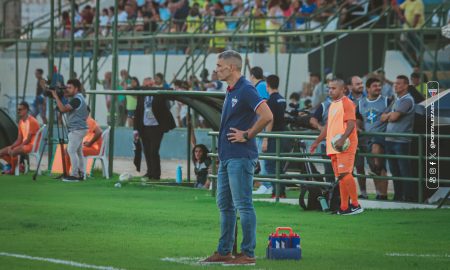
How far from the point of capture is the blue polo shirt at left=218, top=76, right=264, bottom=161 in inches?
492

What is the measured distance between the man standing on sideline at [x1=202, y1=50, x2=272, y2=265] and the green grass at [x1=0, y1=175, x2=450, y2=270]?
0.35 meters

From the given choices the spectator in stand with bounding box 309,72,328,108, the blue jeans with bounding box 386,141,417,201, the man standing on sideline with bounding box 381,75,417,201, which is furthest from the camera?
the spectator in stand with bounding box 309,72,328,108

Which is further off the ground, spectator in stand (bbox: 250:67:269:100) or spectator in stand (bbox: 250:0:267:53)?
spectator in stand (bbox: 250:0:267:53)

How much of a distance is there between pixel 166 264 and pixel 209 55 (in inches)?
856

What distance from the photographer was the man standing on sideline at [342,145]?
18.1m

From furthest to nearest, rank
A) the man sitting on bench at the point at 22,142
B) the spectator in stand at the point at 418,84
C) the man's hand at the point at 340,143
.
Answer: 1. the man sitting on bench at the point at 22,142
2. the spectator in stand at the point at 418,84
3. the man's hand at the point at 340,143

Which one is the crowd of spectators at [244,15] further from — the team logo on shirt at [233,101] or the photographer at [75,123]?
the team logo on shirt at [233,101]

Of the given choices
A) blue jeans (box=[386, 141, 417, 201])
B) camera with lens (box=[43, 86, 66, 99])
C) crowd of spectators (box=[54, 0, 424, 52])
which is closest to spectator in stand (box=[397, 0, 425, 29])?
crowd of spectators (box=[54, 0, 424, 52])

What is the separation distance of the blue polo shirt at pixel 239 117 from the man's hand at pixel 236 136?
6 cm

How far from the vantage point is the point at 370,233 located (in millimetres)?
15875

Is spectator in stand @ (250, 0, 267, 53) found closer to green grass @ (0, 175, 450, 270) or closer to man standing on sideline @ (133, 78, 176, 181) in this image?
man standing on sideline @ (133, 78, 176, 181)

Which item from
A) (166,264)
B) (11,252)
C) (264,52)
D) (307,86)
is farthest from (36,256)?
(264,52)

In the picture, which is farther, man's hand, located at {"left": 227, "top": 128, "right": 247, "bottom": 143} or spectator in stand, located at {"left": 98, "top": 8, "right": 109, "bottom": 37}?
spectator in stand, located at {"left": 98, "top": 8, "right": 109, "bottom": 37}

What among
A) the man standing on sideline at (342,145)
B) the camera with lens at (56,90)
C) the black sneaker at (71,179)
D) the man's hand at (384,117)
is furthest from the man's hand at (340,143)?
the camera with lens at (56,90)
